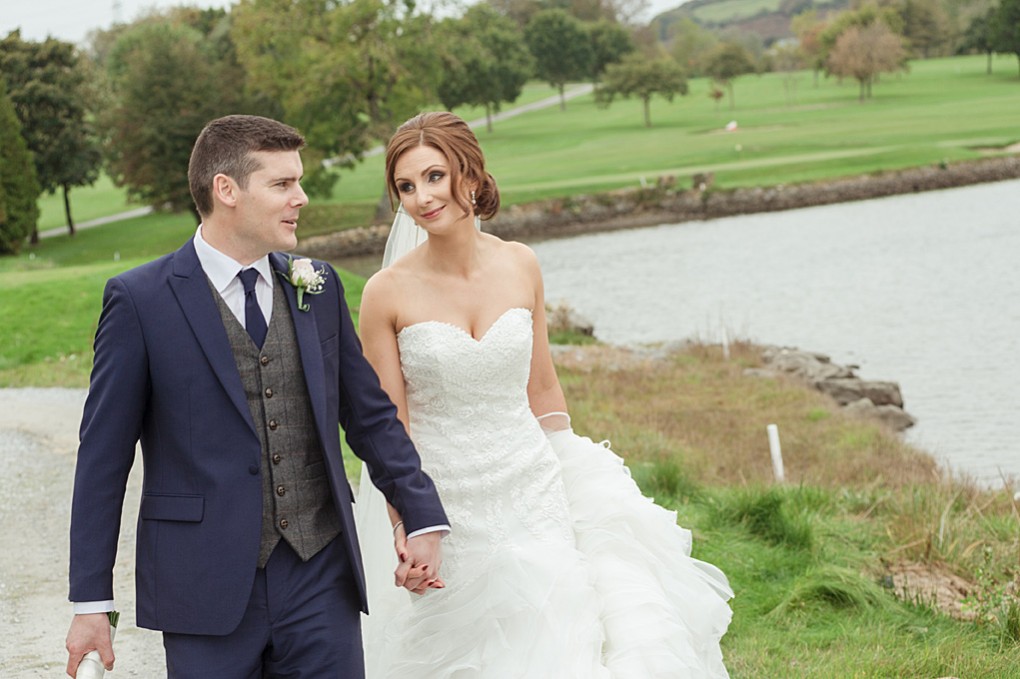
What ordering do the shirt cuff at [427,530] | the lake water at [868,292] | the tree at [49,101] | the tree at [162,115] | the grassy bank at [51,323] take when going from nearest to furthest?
1. the shirt cuff at [427,530]
2. the grassy bank at [51,323]
3. the lake water at [868,292]
4. the tree at [49,101]
5. the tree at [162,115]

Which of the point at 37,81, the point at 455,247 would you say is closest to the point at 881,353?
A: the point at 455,247

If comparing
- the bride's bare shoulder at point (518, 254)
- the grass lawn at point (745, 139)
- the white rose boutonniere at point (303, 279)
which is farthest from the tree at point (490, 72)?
the white rose boutonniere at point (303, 279)

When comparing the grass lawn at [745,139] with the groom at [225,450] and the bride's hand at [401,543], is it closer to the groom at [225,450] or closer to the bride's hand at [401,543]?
the bride's hand at [401,543]

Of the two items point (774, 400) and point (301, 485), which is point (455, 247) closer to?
point (301, 485)

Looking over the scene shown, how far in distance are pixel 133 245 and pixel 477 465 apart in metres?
52.6

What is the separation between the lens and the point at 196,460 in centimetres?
346

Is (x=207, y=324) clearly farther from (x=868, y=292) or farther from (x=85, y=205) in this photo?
(x=85, y=205)

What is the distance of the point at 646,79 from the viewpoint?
89750 millimetres

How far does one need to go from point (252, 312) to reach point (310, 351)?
21 cm

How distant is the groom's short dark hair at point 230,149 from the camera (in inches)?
138

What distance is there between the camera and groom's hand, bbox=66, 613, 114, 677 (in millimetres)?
3365

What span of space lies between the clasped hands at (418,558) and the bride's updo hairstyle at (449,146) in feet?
4.16

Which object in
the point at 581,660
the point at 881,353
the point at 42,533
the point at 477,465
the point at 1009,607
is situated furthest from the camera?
the point at 881,353

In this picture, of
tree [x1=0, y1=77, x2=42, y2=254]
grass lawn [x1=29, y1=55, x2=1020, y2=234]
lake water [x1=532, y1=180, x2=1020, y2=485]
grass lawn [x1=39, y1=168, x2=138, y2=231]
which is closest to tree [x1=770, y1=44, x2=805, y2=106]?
grass lawn [x1=29, y1=55, x2=1020, y2=234]
